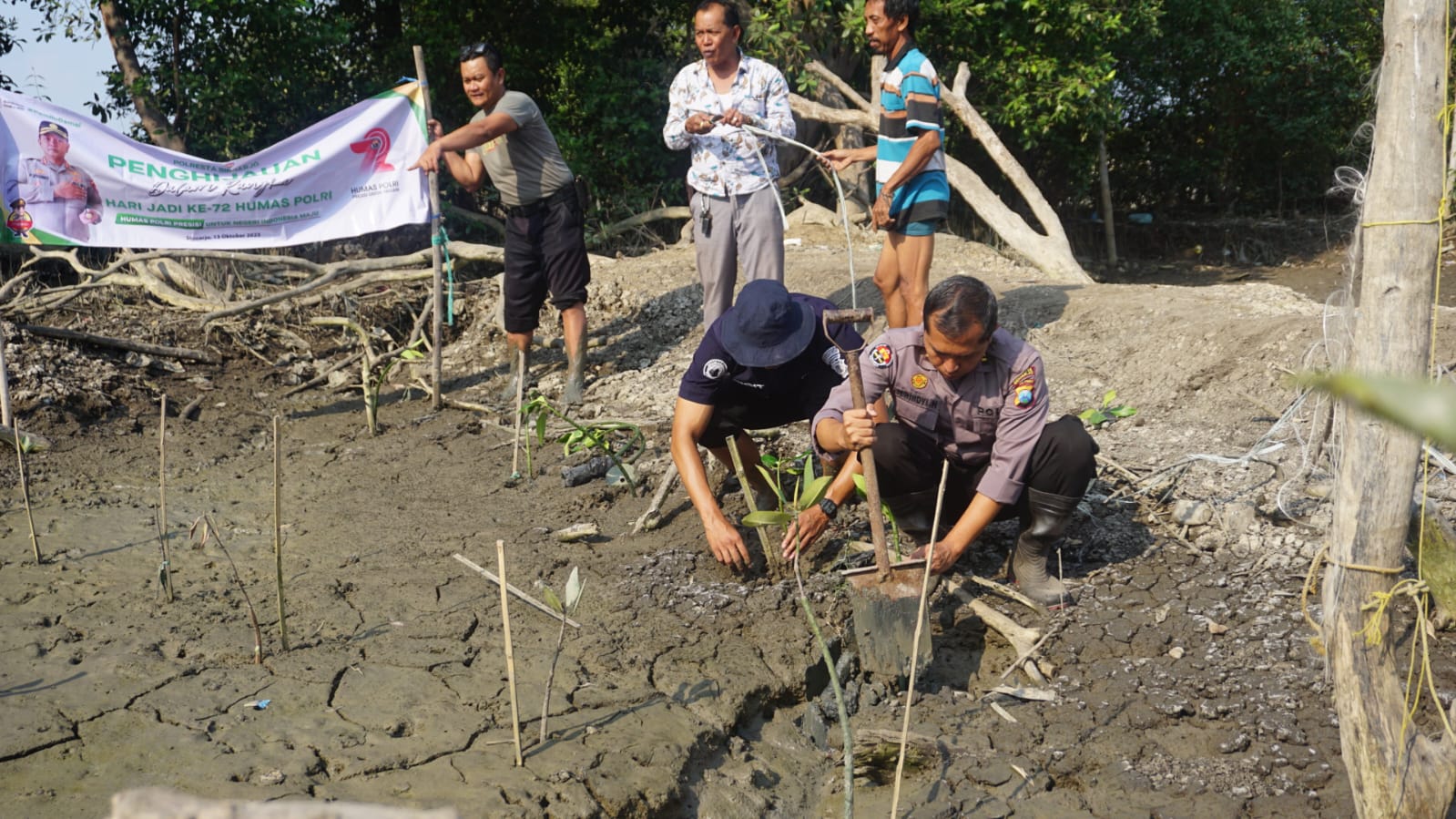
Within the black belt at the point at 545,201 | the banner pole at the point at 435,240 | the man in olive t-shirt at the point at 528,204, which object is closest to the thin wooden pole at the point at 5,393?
the banner pole at the point at 435,240

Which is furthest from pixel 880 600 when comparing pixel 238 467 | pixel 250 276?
pixel 250 276

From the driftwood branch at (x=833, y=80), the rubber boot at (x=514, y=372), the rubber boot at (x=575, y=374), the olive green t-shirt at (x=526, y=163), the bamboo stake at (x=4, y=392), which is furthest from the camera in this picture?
the driftwood branch at (x=833, y=80)

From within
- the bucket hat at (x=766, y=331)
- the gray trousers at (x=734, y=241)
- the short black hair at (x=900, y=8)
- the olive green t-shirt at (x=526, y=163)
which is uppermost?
the short black hair at (x=900, y=8)

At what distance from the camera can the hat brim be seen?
3506 millimetres

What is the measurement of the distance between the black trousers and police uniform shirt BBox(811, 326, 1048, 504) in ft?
0.15

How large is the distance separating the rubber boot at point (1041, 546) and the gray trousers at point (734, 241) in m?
2.00

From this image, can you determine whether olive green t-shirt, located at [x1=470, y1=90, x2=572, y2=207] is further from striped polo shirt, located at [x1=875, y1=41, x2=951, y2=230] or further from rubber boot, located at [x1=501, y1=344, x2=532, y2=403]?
striped polo shirt, located at [x1=875, y1=41, x2=951, y2=230]

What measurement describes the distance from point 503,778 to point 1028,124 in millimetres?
7879

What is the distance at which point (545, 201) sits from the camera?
567 cm

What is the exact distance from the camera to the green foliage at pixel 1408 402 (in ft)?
1.11

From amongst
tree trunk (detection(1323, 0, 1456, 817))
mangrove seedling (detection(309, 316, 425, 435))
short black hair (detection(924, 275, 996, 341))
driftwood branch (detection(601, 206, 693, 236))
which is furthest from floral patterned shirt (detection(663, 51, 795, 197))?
driftwood branch (detection(601, 206, 693, 236))

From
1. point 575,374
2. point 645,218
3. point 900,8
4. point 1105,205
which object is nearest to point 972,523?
point 900,8

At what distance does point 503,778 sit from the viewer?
2676mm

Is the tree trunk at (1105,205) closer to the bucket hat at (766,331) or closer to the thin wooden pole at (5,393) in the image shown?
the bucket hat at (766,331)
